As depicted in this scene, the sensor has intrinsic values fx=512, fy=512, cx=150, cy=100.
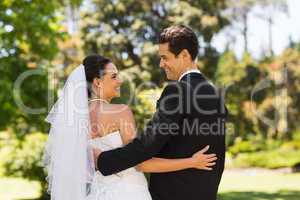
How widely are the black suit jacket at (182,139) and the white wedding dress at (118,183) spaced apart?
0.92 ft

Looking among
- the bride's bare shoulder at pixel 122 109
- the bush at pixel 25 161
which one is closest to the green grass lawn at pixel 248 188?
the bush at pixel 25 161

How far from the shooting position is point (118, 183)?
143 inches

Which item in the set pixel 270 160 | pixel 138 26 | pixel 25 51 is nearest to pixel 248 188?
pixel 270 160

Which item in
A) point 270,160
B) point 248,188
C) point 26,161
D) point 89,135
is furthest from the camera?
point 270,160

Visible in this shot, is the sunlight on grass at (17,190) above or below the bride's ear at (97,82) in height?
below

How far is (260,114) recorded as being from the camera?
41.0 meters

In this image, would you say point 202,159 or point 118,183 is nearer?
point 202,159

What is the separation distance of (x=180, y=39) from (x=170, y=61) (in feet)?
0.60

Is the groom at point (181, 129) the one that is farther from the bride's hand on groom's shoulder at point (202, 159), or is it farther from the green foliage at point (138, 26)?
the green foliage at point (138, 26)

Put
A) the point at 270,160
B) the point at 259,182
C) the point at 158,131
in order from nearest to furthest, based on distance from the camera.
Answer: the point at 158,131
the point at 259,182
the point at 270,160

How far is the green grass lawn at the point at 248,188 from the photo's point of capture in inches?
665

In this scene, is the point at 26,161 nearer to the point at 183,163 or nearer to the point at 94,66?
the point at 94,66

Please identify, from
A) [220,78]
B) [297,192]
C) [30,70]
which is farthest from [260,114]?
[30,70]

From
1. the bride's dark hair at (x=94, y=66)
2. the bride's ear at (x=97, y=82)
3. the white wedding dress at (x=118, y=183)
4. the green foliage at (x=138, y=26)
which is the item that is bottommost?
the white wedding dress at (x=118, y=183)
